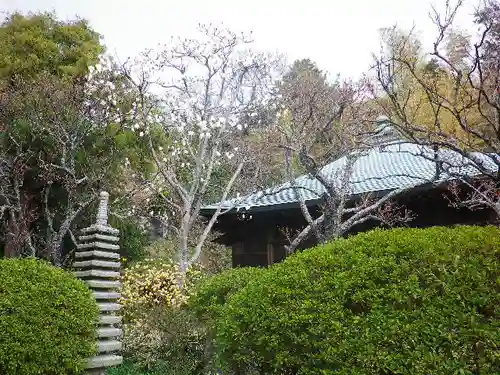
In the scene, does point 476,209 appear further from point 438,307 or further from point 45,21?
point 45,21

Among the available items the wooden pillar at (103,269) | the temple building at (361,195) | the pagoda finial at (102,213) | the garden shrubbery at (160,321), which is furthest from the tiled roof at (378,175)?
the wooden pillar at (103,269)

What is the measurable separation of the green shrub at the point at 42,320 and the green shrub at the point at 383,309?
214 cm

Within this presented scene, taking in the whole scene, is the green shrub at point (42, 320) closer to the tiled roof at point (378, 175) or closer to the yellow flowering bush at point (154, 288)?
the tiled roof at point (378, 175)

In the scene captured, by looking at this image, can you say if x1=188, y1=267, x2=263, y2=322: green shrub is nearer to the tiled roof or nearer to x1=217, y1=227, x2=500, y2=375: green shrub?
the tiled roof

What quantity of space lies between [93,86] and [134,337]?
23.2ft

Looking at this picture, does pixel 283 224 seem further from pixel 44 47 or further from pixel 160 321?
pixel 44 47

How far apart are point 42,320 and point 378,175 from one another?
24.8 feet

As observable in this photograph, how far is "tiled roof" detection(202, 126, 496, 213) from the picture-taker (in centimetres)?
897

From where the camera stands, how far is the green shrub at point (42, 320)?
4.88 metres

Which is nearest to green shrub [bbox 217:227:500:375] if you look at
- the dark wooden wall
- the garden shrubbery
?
the garden shrubbery

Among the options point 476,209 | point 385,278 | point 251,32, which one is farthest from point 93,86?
point 385,278

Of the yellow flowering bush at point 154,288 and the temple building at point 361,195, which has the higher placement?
the temple building at point 361,195

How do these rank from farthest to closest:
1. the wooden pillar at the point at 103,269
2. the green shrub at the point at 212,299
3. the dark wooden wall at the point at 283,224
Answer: the dark wooden wall at the point at 283,224
the green shrub at the point at 212,299
the wooden pillar at the point at 103,269

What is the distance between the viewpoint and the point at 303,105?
1127cm
